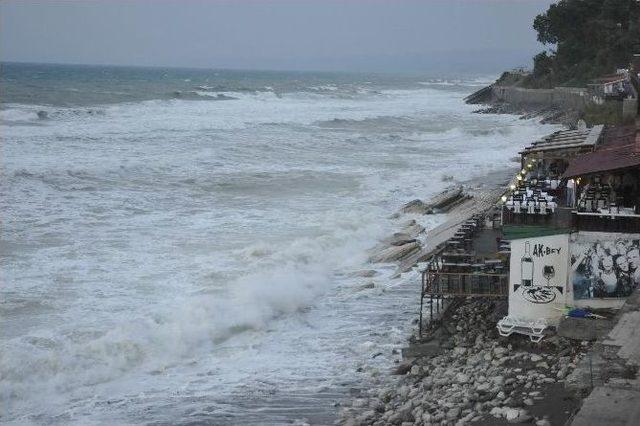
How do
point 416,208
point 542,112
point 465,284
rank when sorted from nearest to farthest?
point 465,284 → point 416,208 → point 542,112

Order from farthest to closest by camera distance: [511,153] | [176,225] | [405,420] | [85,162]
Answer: [511,153] → [85,162] → [176,225] → [405,420]

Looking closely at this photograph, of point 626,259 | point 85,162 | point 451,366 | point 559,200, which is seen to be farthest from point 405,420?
point 85,162

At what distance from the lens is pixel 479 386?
36.6ft

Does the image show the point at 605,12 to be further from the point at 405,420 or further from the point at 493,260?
the point at 405,420

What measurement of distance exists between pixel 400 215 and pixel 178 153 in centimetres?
1811

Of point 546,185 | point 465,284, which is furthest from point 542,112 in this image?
point 465,284

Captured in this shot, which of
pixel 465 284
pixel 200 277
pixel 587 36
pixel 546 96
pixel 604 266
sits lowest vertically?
pixel 200 277

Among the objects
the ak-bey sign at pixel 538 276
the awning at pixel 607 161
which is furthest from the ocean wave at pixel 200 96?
the ak-bey sign at pixel 538 276

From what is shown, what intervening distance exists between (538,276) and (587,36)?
6027 cm

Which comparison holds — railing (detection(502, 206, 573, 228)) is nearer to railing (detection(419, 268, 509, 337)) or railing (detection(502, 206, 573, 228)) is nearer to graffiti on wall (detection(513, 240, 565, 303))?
graffiti on wall (detection(513, 240, 565, 303))

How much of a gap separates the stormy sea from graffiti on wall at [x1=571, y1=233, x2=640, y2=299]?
10.8 feet

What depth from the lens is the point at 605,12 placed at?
64.2m

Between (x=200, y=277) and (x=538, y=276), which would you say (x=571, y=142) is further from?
(x=200, y=277)

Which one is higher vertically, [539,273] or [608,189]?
[608,189]
